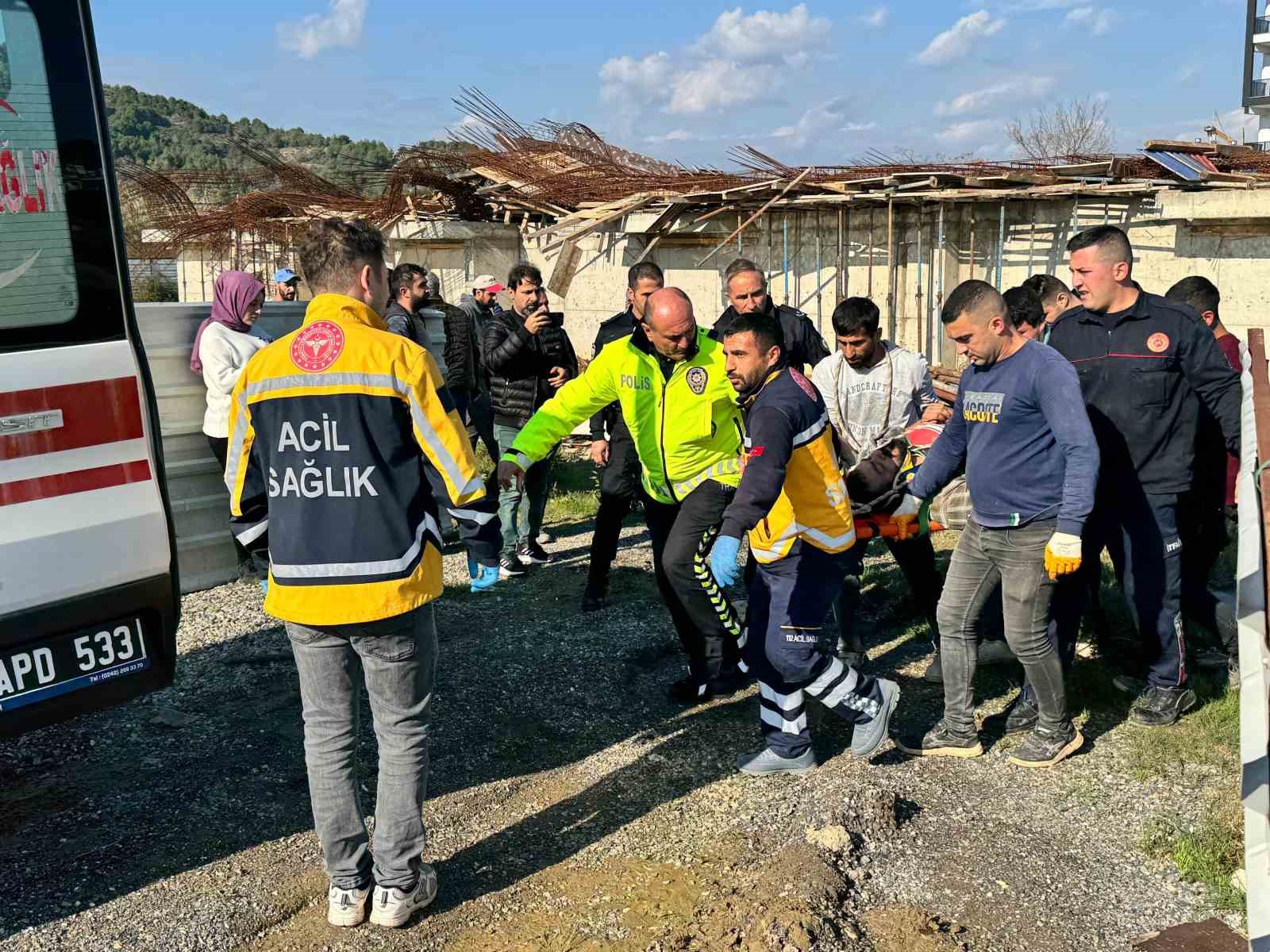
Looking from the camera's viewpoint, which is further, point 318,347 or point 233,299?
point 233,299

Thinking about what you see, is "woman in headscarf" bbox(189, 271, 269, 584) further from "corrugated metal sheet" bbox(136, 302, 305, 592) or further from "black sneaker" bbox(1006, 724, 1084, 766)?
"black sneaker" bbox(1006, 724, 1084, 766)

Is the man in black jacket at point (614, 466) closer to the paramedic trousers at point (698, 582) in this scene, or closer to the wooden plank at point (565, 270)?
the paramedic trousers at point (698, 582)

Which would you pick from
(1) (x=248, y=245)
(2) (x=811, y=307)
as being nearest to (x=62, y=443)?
(2) (x=811, y=307)

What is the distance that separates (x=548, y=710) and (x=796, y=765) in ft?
4.17

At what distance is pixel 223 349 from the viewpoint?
541cm

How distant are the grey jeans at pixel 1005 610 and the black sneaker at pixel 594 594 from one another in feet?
7.87

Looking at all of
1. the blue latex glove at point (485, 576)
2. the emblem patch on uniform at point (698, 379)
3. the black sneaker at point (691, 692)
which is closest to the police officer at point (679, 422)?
the emblem patch on uniform at point (698, 379)

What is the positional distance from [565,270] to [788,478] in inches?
312

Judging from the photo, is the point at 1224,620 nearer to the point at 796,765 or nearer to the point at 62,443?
the point at 796,765

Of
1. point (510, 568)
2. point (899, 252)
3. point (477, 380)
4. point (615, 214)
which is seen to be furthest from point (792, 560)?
point (615, 214)

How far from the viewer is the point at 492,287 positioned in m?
7.98

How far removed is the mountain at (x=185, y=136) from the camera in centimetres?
3266

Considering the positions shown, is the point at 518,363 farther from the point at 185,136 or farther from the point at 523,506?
the point at 185,136

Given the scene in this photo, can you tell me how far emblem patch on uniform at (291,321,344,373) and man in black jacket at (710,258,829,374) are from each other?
283 cm
